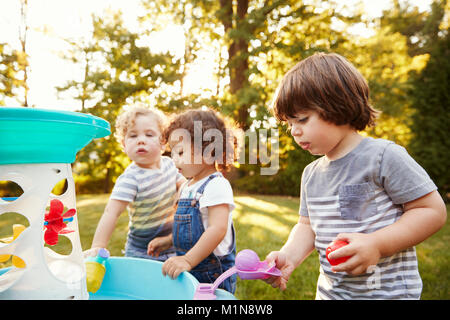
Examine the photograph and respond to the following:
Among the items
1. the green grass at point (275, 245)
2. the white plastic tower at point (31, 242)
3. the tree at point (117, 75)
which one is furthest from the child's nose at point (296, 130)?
the tree at point (117, 75)

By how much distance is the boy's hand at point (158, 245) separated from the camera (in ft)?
5.96

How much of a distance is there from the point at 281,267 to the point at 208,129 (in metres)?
0.86

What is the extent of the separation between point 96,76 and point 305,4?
5.39 meters

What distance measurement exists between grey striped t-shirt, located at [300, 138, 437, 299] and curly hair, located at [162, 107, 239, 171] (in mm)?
758

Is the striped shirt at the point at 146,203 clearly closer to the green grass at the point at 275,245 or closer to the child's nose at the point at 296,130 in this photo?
the green grass at the point at 275,245

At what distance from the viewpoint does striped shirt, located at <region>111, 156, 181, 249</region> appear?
1.93 m

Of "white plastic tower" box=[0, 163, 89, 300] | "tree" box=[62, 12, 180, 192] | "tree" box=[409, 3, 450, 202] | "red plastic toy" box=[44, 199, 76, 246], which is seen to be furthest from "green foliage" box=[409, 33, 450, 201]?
"white plastic tower" box=[0, 163, 89, 300]

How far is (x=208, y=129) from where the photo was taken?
1806 millimetres

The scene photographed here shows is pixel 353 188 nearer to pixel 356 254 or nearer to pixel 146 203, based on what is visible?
pixel 356 254

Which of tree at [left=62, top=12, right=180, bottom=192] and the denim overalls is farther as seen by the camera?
tree at [left=62, top=12, right=180, bottom=192]

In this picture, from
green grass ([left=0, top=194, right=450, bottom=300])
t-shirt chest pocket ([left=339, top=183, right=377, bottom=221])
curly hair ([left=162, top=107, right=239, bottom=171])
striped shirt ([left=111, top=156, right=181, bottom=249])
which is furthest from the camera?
green grass ([left=0, top=194, right=450, bottom=300])

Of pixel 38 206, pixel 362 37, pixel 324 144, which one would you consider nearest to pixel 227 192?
pixel 324 144

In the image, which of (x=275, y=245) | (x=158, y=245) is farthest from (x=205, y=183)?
(x=275, y=245)

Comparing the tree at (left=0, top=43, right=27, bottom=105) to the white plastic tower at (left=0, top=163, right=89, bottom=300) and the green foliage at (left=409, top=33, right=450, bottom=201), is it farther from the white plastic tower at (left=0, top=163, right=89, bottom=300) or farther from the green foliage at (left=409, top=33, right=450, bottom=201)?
the green foliage at (left=409, top=33, right=450, bottom=201)
